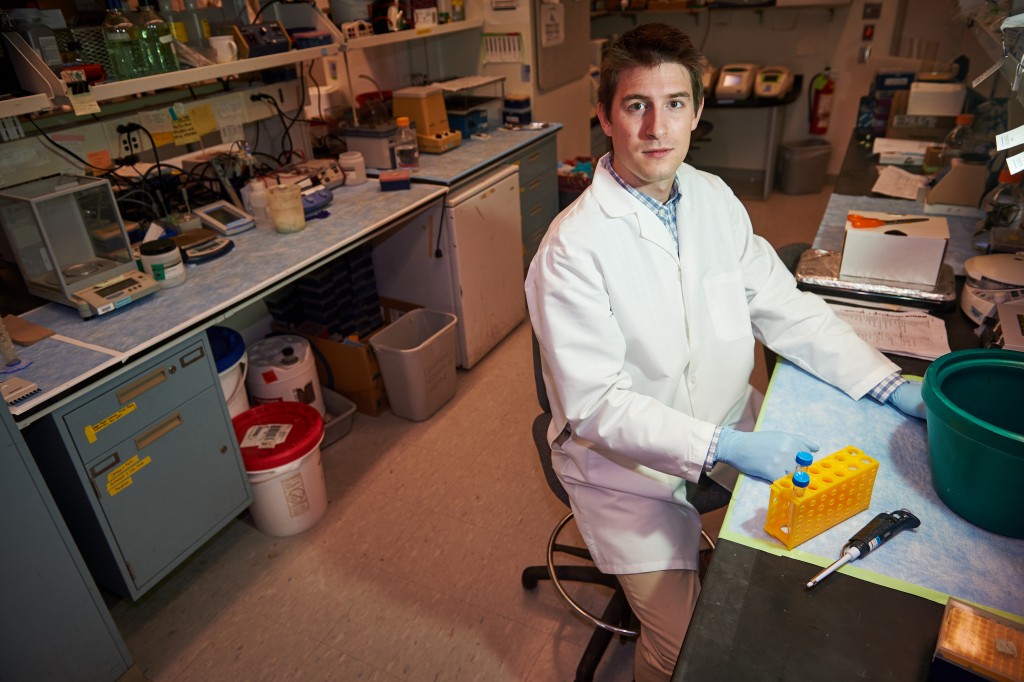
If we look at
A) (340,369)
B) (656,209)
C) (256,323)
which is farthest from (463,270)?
(656,209)

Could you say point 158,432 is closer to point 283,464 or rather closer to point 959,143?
point 283,464

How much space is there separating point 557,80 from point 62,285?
9.15ft

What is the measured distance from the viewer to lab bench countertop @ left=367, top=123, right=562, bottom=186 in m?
2.70

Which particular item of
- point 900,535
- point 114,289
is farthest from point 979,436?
point 114,289

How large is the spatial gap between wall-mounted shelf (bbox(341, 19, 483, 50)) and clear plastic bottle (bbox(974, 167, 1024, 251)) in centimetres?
227

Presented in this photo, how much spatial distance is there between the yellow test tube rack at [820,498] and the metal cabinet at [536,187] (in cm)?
231

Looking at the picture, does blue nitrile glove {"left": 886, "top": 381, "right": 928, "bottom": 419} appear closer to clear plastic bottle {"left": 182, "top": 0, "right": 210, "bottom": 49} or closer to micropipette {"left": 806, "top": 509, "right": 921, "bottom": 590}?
micropipette {"left": 806, "top": 509, "right": 921, "bottom": 590}

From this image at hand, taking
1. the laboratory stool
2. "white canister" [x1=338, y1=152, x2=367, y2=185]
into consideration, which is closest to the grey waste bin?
"white canister" [x1=338, y1=152, x2=367, y2=185]

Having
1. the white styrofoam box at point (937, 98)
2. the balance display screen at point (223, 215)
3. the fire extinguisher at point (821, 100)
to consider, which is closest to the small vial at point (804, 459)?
the balance display screen at point (223, 215)

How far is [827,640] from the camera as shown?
868 millimetres

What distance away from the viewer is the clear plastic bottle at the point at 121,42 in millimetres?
1966

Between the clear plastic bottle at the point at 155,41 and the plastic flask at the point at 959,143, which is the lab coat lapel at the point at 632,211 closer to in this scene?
the clear plastic bottle at the point at 155,41

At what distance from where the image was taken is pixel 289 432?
83.7 inches

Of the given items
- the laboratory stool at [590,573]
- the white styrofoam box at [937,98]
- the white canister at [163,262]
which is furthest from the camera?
the white styrofoam box at [937,98]
